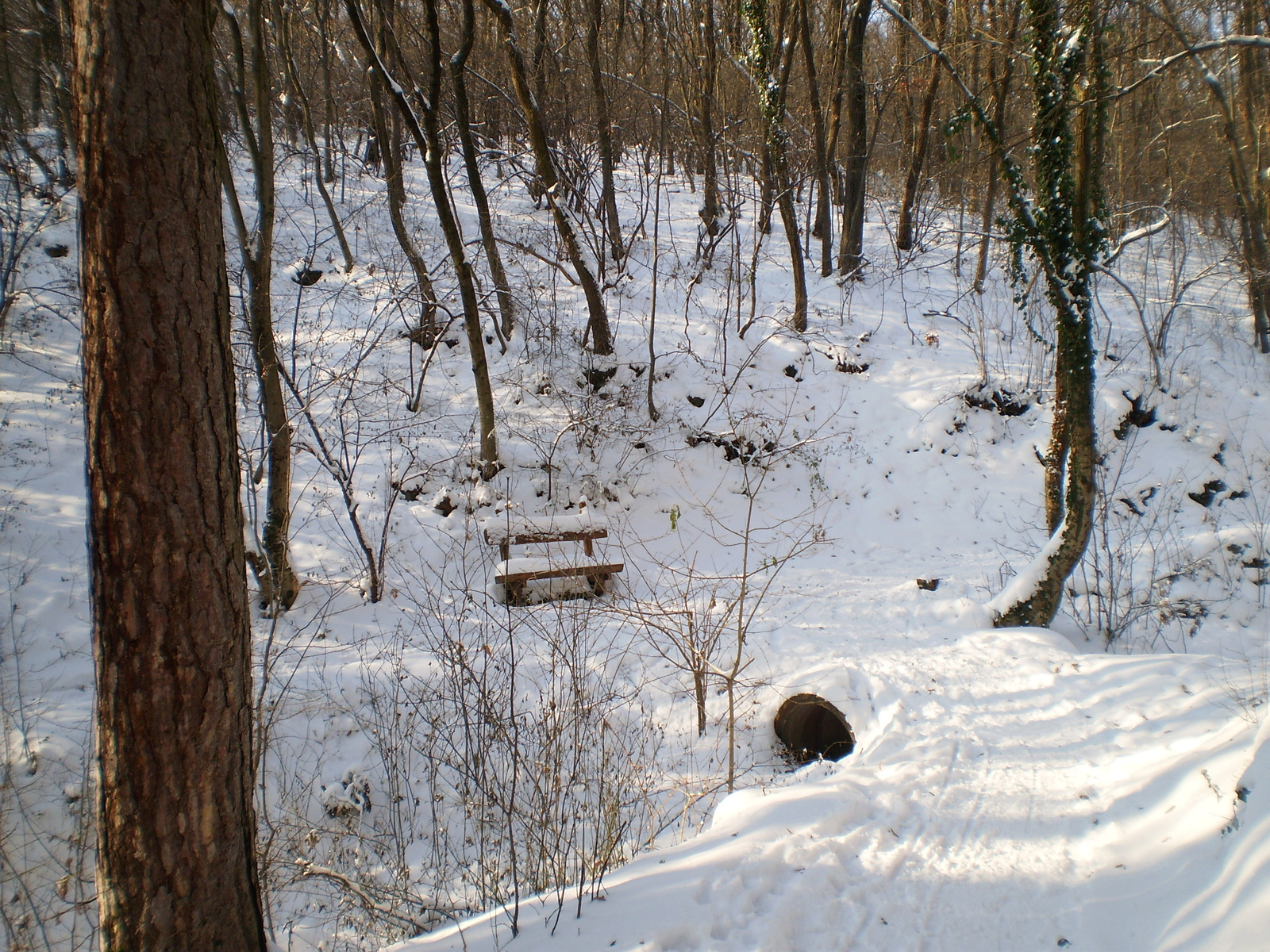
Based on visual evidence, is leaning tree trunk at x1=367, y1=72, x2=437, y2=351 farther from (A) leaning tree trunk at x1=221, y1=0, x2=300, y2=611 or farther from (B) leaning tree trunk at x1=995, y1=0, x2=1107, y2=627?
(B) leaning tree trunk at x1=995, y1=0, x2=1107, y2=627

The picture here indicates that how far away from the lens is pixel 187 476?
2.00 m

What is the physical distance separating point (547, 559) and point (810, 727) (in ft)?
10.0

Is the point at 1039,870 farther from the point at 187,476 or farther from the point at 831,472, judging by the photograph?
the point at 831,472

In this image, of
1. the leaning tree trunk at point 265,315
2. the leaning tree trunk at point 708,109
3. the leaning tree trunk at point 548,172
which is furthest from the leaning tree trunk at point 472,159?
the leaning tree trunk at point 708,109

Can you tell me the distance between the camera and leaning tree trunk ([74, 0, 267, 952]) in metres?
1.90

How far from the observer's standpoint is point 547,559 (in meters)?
6.79

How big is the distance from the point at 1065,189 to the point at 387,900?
6.60 meters

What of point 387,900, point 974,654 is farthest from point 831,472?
point 387,900

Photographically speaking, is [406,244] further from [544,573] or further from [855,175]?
[855,175]

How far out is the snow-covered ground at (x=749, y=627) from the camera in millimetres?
2740

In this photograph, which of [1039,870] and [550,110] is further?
[550,110]

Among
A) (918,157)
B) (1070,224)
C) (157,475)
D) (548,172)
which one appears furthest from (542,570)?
(918,157)

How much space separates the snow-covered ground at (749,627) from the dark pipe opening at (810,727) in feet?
0.53

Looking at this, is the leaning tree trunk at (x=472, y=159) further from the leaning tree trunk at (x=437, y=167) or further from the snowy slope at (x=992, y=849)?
the snowy slope at (x=992, y=849)
